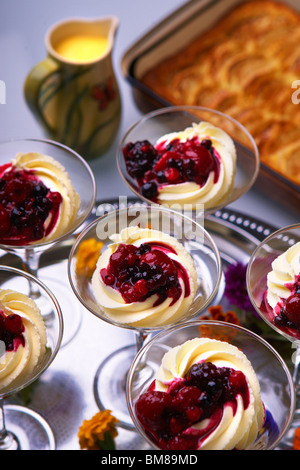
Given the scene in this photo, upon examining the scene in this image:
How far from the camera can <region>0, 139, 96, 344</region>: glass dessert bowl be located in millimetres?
1997

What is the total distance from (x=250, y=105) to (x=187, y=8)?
1.68 ft

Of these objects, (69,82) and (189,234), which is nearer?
(189,234)

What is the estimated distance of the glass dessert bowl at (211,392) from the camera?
1607 millimetres

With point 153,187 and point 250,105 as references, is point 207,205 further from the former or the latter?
point 250,105

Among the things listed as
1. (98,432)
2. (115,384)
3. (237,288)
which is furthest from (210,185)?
(98,432)

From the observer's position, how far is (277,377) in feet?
5.85

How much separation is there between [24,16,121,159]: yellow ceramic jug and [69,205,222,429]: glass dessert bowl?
1.97 ft

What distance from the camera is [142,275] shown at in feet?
6.04

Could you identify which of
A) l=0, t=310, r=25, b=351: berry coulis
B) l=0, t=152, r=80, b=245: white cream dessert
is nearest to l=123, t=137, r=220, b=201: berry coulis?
l=0, t=152, r=80, b=245: white cream dessert

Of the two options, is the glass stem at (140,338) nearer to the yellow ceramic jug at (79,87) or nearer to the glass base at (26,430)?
the glass base at (26,430)

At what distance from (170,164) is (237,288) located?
1.52 ft

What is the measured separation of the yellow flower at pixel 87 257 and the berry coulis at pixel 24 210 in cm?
13

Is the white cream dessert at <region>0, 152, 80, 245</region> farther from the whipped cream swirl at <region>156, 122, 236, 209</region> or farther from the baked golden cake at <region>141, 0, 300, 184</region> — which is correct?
the baked golden cake at <region>141, 0, 300, 184</region>

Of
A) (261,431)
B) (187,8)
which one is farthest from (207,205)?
(187,8)
